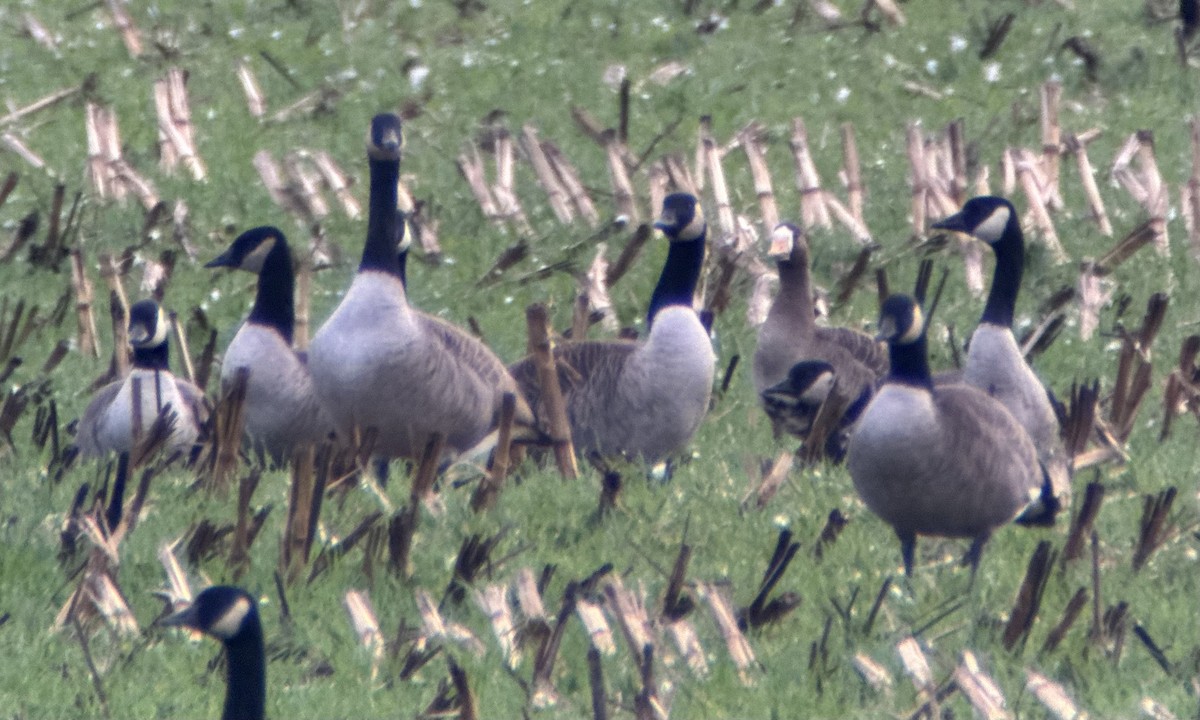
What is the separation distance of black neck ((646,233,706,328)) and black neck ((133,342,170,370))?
2.29 m

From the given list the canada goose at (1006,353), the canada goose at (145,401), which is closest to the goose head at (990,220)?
the canada goose at (1006,353)

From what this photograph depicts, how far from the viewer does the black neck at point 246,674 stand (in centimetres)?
459

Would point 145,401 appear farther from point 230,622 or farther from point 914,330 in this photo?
point 230,622

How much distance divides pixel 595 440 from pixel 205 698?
12.4ft

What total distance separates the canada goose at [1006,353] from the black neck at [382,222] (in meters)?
2.55

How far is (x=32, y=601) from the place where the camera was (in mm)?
5918

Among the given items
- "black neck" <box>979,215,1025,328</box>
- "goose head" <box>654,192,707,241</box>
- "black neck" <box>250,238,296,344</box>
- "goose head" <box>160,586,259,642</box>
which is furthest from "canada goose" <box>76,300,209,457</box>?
"black neck" <box>979,215,1025,328</box>

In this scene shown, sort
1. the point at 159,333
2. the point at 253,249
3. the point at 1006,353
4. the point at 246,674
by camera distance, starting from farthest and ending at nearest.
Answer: the point at 253,249 < the point at 1006,353 < the point at 159,333 < the point at 246,674

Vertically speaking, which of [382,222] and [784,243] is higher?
[382,222]

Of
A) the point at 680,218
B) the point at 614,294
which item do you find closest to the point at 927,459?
the point at 680,218

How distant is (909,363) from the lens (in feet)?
22.5

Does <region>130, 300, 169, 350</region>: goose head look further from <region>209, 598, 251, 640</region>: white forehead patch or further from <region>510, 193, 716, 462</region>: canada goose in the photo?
<region>209, 598, 251, 640</region>: white forehead patch

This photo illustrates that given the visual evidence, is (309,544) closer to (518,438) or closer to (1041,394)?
(518,438)

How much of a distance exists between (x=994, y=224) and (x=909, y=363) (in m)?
2.41
